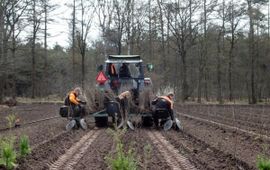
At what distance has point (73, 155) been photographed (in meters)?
11.7

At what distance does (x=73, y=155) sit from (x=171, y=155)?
2.31 m

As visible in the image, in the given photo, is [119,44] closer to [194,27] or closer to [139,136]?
[194,27]

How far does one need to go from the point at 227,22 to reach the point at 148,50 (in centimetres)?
956

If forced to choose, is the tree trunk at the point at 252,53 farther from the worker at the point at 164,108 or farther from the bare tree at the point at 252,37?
the worker at the point at 164,108

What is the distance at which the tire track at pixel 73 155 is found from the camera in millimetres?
10109

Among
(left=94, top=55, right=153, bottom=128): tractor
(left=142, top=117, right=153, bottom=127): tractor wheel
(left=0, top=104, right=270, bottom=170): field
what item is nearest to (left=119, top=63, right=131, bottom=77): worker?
(left=94, top=55, right=153, bottom=128): tractor

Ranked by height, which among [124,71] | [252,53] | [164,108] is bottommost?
[164,108]

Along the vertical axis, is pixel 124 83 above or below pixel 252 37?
below

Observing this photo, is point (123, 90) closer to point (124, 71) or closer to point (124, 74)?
point (124, 74)

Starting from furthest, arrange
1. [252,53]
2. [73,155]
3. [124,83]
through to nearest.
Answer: [252,53]
[124,83]
[73,155]

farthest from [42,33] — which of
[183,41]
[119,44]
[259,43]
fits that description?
[259,43]

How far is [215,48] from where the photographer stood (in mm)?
52875

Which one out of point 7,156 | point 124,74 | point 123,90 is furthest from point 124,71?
point 7,156

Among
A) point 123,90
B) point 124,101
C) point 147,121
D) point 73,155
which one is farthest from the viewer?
point 123,90
